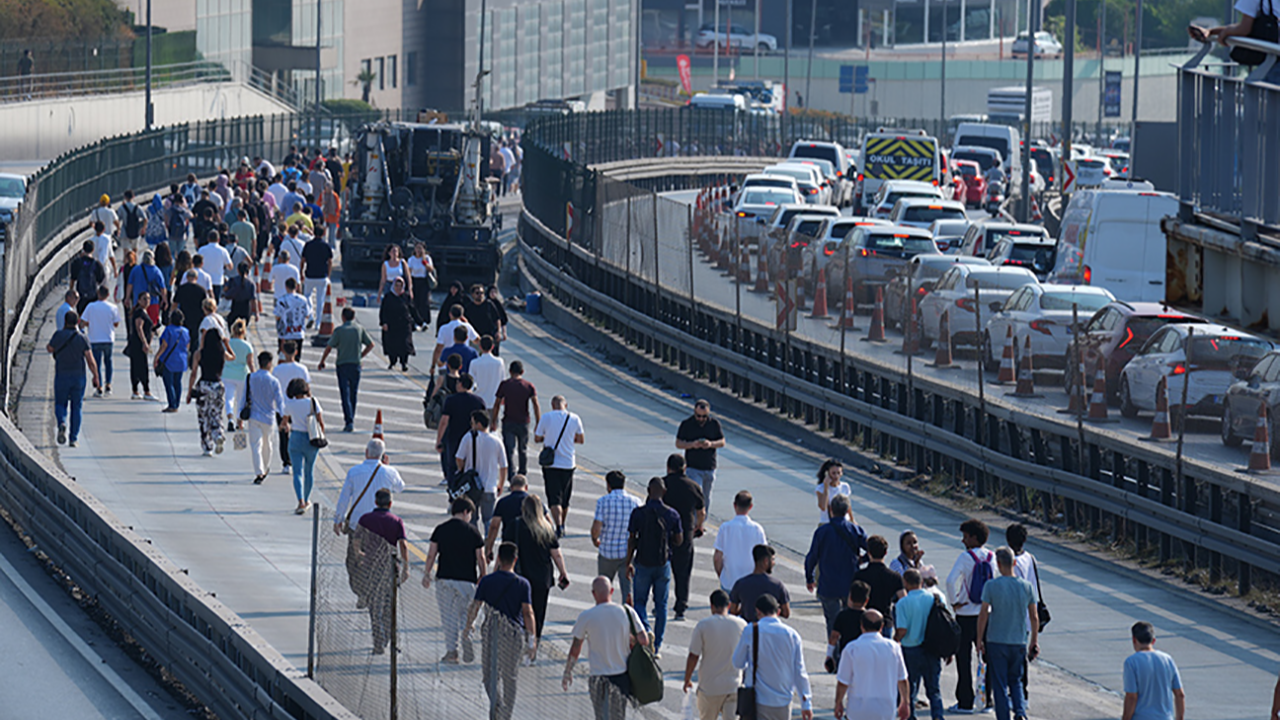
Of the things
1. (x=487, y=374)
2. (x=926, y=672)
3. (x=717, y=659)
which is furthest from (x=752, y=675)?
(x=487, y=374)

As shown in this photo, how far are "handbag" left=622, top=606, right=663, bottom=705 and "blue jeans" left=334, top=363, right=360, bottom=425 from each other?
41.3 ft

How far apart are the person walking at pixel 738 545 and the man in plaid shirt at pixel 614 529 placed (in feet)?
3.23

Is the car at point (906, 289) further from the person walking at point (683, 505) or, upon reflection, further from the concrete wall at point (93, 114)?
the concrete wall at point (93, 114)

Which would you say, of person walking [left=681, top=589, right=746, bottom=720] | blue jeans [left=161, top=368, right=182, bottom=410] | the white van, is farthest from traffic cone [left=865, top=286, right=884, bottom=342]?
person walking [left=681, top=589, right=746, bottom=720]

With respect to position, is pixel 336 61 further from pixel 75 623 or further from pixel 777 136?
pixel 75 623

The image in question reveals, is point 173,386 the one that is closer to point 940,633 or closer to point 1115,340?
point 1115,340

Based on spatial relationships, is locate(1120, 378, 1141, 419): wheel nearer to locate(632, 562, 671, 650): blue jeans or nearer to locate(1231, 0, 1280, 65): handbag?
locate(632, 562, 671, 650): blue jeans

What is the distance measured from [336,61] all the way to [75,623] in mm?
82504

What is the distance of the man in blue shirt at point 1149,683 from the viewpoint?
12609mm

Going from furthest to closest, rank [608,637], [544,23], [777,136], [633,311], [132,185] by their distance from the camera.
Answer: [544,23] < [777,136] < [132,185] < [633,311] < [608,637]

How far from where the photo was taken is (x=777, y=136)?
8812cm

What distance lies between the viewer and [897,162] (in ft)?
191

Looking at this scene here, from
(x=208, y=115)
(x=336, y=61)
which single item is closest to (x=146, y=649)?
(x=208, y=115)

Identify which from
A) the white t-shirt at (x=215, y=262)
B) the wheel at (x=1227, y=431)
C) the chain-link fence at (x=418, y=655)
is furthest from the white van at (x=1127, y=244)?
the chain-link fence at (x=418, y=655)
